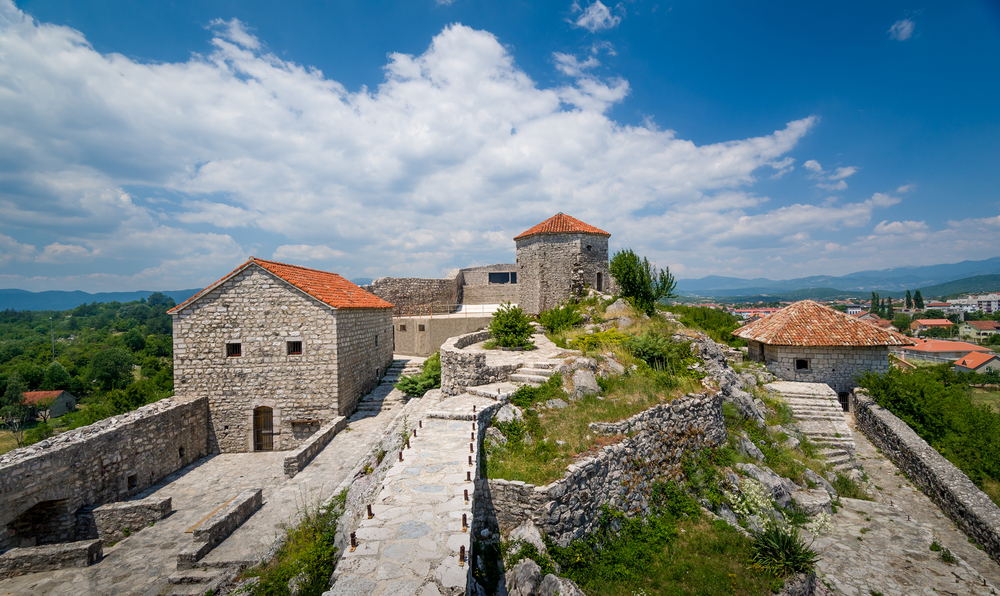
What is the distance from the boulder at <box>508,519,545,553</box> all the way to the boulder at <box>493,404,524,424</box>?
7.43 ft

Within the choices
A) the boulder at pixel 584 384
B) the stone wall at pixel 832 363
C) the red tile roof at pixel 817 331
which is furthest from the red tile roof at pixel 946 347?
the boulder at pixel 584 384

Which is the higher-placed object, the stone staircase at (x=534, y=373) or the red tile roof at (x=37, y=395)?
the stone staircase at (x=534, y=373)

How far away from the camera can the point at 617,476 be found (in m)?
8.20

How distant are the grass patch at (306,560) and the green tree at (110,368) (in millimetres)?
61353

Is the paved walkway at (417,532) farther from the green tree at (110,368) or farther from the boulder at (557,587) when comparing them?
the green tree at (110,368)

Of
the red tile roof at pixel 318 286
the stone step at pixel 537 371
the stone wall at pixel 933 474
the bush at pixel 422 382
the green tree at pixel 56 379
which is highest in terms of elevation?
the red tile roof at pixel 318 286

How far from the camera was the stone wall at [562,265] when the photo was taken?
22719mm

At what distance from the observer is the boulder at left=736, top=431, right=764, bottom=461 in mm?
11258

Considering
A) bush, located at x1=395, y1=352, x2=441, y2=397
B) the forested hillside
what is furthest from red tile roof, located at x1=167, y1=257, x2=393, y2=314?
the forested hillside

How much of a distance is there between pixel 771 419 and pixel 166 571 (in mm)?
16489

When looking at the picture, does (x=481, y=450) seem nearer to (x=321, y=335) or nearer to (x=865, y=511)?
(x=321, y=335)

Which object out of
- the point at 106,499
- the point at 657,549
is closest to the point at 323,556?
the point at 657,549

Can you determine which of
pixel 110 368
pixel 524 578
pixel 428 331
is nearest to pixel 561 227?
pixel 428 331

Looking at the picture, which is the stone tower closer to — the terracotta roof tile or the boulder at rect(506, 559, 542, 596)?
the boulder at rect(506, 559, 542, 596)
